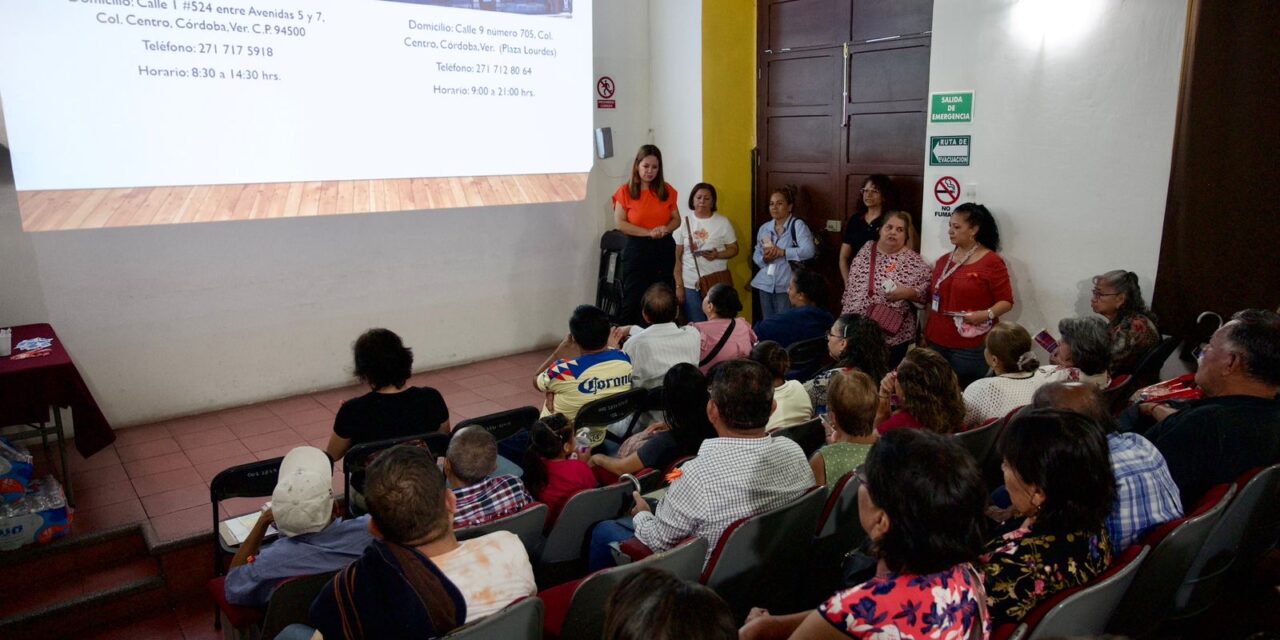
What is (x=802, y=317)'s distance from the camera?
14.1 feet

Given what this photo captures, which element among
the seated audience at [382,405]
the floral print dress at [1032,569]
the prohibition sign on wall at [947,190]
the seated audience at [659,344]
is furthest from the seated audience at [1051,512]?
the prohibition sign on wall at [947,190]

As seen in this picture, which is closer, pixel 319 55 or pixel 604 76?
pixel 319 55

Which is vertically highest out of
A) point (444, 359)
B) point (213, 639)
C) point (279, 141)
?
point (279, 141)

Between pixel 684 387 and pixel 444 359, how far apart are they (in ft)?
11.4

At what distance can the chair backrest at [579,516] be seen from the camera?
8.11ft

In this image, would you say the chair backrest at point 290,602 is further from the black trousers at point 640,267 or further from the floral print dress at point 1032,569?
the black trousers at point 640,267

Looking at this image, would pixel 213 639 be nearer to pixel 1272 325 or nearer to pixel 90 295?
pixel 90 295

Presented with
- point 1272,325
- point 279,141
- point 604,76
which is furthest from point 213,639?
point 604,76

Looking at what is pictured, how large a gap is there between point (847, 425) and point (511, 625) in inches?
54.0

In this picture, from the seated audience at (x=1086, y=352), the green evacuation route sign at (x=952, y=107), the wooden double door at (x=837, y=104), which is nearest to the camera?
the seated audience at (x=1086, y=352)

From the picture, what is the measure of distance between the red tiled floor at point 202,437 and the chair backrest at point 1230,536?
4.44 m

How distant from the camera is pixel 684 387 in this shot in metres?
2.87

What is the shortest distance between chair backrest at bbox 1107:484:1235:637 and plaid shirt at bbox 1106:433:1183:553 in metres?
0.03

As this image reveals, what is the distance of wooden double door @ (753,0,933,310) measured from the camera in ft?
17.6
